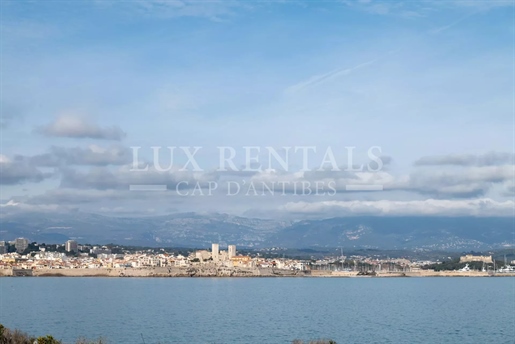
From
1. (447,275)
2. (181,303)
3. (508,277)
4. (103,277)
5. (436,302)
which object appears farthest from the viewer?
(508,277)

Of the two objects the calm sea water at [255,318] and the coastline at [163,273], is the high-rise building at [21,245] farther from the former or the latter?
the calm sea water at [255,318]

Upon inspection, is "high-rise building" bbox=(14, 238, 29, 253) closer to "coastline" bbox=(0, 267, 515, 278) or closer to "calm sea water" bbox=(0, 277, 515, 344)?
"coastline" bbox=(0, 267, 515, 278)

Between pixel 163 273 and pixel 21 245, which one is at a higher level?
pixel 21 245

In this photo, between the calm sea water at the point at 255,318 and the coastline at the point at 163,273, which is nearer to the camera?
the calm sea water at the point at 255,318

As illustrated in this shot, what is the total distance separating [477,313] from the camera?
4444cm

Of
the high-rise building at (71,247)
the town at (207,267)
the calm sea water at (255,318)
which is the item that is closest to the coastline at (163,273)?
the town at (207,267)

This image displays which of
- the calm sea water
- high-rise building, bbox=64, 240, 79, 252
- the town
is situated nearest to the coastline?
the town

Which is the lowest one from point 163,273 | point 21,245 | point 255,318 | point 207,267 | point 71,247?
point 255,318

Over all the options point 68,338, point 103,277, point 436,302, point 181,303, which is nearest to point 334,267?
point 103,277

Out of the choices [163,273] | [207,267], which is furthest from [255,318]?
[207,267]

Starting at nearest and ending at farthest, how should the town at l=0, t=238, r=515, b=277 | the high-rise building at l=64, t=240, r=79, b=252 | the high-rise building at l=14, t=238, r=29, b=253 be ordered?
1. the town at l=0, t=238, r=515, b=277
2. the high-rise building at l=64, t=240, r=79, b=252
3. the high-rise building at l=14, t=238, r=29, b=253

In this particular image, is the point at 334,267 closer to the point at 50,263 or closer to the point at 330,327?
the point at 50,263

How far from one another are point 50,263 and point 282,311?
73183 mm

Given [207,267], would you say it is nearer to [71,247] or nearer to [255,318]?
[71,247]
